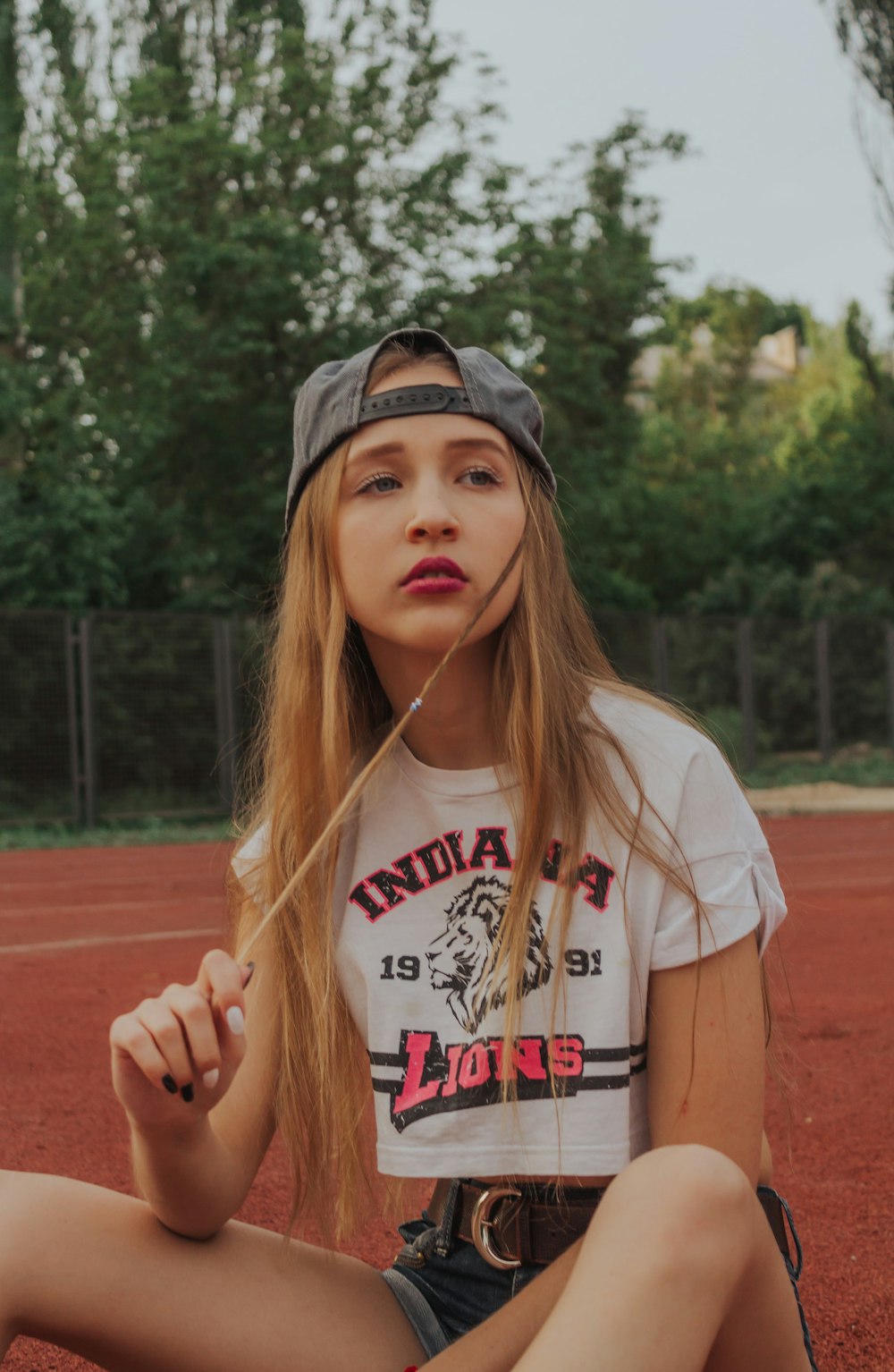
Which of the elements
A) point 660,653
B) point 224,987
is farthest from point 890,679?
point 224,987

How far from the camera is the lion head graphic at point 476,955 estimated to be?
1.71 m

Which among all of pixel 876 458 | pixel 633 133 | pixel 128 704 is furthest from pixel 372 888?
pixel 876 458

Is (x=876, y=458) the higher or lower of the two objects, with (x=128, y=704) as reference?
higher

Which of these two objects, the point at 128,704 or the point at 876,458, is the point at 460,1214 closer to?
the point at 128,704

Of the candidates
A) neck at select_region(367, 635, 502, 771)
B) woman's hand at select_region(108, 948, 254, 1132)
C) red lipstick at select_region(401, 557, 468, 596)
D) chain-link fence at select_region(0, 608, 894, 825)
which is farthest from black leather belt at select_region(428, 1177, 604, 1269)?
chain-link fence at select_region(0, 608, 894, 825)

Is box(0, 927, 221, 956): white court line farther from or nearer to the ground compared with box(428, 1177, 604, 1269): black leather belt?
nearer to the ground

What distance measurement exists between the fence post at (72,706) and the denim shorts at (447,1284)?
13.4 metres

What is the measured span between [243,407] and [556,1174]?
19.0 meters

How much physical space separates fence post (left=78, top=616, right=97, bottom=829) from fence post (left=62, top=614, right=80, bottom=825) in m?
0.07

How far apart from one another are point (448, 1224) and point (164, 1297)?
329mm

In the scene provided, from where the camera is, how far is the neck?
1878 mm

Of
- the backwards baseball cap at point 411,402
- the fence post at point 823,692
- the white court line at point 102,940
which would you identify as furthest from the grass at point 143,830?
the backwards baseball cap at point 411,402

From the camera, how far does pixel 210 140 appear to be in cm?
1930

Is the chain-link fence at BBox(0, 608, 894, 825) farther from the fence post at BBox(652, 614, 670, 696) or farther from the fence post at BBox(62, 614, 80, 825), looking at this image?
the fence post at BBox(652, 614, 670, 696)
